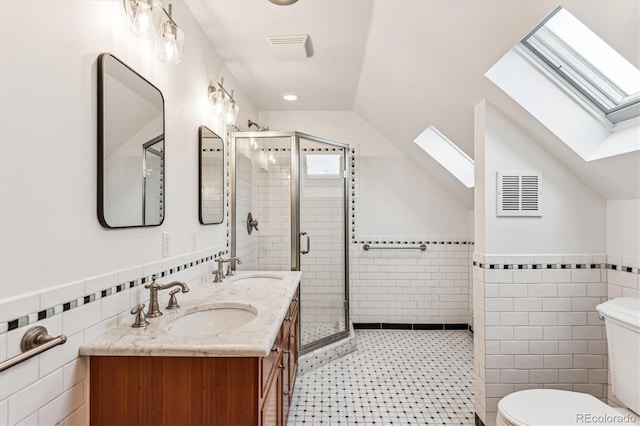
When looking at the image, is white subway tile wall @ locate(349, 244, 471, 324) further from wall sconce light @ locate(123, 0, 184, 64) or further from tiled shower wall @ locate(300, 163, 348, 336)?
wall sconce light @ locate(123, 0, 184, 64)

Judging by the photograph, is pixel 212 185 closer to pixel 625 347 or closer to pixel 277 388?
pixel 277 388

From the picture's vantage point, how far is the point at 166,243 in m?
1.78

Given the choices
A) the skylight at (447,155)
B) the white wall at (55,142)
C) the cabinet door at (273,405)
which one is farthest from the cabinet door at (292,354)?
the skylight at (447,155)

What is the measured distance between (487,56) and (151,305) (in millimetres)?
2007

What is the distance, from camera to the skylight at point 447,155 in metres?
3.40

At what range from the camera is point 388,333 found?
381cm

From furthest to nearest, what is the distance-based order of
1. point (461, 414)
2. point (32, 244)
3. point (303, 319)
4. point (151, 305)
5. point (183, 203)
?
point (303, 319) < point (461, 414) < point (183, 203) < point (151, 305) < point (32, 244)

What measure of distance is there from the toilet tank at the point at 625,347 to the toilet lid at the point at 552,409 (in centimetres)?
12

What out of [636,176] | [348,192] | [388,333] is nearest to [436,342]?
[388,333]

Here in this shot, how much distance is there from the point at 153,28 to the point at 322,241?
2.27 meters

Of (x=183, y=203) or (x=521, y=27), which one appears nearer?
(x=521, y=27)

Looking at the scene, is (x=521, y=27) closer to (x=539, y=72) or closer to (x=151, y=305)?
(x=539, y=72)

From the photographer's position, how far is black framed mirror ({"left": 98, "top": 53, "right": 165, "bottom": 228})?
4.17 feet

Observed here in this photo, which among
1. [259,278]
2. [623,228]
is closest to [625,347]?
[623,228]
